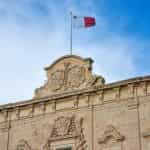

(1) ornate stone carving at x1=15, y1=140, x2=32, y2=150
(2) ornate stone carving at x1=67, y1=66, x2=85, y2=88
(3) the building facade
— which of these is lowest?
(1) ornate stone carving at x1=15, y1=140, x2=32, y2=150

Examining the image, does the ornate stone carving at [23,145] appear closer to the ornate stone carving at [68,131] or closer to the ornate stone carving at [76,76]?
the ornate stone carving at [68,131]

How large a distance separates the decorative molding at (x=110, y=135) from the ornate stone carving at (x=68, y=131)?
0.95m

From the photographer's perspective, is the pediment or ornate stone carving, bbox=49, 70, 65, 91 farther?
ornate stone carving, bbox=49, 70, 65, 91

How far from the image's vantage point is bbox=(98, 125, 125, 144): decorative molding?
2136 cm

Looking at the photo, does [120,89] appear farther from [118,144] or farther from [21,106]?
[21,106]

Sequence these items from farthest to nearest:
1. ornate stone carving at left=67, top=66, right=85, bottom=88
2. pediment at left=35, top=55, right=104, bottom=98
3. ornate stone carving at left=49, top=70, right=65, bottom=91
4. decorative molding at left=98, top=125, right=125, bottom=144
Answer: ornate stone carving at left=49, top=70, right=65, bottom=91 < ornate stone carving at left=67, top=66, right=85, bottom=88 < pediment at left=35, top=55, right=104, bottom=98 < decorative molding at left=98, top=125, right=125, bottom=144

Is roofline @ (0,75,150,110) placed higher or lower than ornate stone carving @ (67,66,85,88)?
lower

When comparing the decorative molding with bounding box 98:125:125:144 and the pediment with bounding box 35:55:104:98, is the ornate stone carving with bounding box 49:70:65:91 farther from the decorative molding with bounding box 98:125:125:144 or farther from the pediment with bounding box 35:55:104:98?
the decorative molding with bounding box 98:125:125:144

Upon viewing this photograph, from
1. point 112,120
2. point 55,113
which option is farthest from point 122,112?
point 55,113

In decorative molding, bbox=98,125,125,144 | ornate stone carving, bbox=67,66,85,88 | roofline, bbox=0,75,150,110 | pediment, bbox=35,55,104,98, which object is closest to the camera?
decorative molding, bbox=98,125,125,144

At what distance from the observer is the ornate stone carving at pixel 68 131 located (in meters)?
22.3

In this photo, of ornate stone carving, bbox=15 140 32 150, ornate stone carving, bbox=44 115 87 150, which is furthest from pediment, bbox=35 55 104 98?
ornate stone carving, bbox=15 140 32 150

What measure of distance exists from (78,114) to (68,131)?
0.96 meters

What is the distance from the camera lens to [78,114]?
23.0 m
